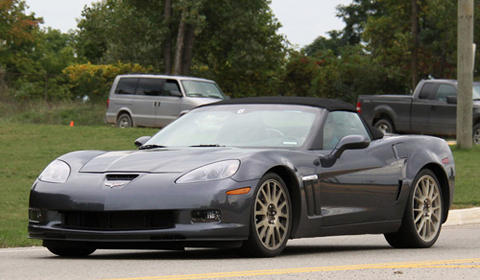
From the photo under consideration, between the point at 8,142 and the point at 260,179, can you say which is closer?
the point at 260,179

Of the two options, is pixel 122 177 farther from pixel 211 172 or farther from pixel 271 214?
pixel 271 214

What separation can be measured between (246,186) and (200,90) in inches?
943

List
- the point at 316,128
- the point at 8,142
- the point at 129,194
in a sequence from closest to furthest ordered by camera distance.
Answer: the point at 129,194 < the point at 316,128 < the point at 8,142

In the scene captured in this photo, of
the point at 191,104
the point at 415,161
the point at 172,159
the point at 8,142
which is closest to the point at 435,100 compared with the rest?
the point at 191,104

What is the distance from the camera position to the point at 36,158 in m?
19.8

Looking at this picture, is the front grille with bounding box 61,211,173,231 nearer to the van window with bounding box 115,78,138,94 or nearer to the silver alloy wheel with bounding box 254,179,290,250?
the silver alloy wheel with bounding box 254,179,290,250

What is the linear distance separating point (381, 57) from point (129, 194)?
48.3m

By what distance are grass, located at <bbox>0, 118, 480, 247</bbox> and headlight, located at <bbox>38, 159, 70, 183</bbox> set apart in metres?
2.11

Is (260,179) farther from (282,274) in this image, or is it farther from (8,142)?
(8,142)

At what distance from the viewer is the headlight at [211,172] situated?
25.9ft

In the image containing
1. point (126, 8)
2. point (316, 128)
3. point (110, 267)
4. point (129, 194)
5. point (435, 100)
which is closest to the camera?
point (110, 267)

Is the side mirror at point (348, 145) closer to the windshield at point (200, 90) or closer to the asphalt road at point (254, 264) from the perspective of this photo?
the asphalt road at point (254, 264)

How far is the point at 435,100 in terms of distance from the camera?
1170 inches

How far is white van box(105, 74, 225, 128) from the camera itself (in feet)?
103
